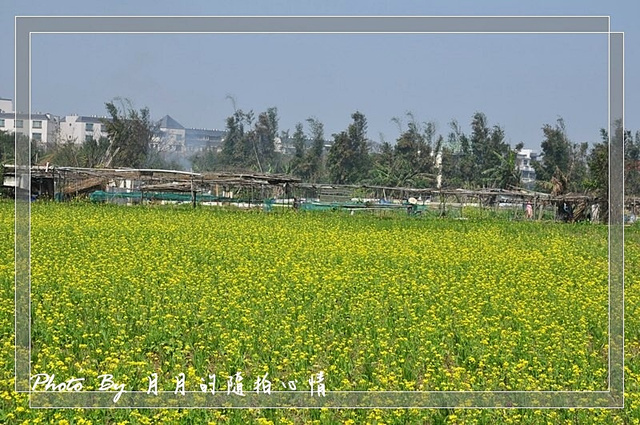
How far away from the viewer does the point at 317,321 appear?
765cm

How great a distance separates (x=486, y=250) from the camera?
47.8ft

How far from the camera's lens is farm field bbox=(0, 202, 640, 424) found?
18.3 feet

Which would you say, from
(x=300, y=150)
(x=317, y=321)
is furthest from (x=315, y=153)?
(x=317, y=321)

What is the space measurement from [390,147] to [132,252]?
19.3 feet

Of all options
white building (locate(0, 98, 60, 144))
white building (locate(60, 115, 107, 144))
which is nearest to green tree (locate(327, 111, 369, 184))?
white building (locate(60, 115, 107, 144))

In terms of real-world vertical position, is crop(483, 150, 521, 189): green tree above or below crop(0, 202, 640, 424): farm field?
above

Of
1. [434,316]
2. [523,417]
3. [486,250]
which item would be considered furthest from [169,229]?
[523,417]

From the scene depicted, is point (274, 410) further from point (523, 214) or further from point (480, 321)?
point (523, 214)

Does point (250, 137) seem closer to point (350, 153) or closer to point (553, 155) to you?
point (350, 153)

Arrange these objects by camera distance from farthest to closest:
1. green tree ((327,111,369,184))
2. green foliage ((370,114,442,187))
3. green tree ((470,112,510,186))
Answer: green tree ((327,111,369,184))
green foliage ((370,114,442,187))
green tree ((470,112,510,186))

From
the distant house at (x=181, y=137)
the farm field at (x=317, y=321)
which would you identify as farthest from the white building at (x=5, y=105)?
the farm field at (x=317, y=321)

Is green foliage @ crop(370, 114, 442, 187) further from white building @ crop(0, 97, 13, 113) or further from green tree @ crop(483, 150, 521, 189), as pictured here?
white building @ crop(0, 97, 13, 113)

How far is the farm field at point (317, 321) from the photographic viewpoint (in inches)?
220

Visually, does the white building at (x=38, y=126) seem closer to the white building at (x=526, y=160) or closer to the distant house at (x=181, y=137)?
the distant house at (x=181, y=137)
